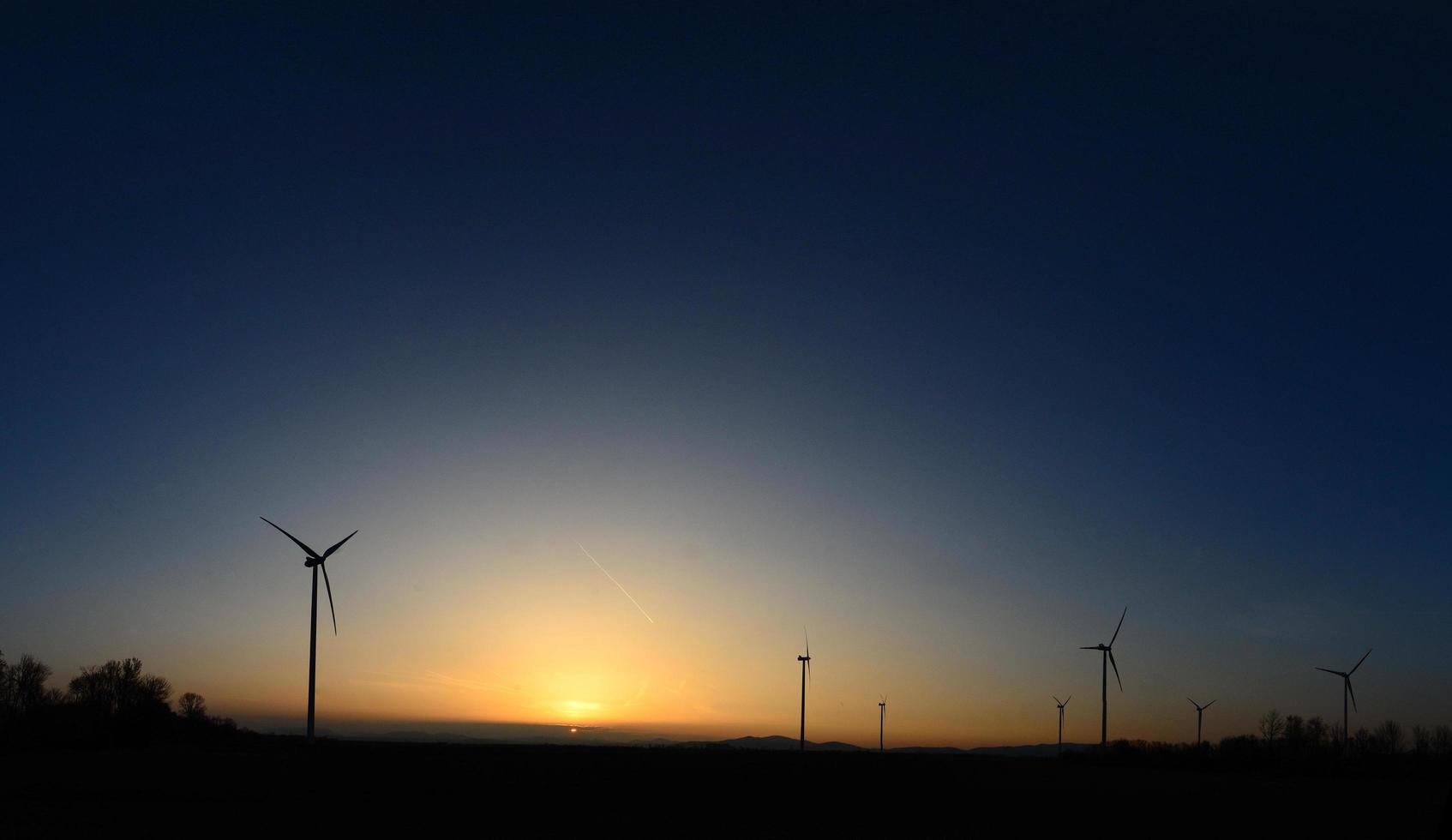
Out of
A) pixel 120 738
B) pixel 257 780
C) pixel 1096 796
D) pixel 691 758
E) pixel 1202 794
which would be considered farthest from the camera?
pixel 120 738

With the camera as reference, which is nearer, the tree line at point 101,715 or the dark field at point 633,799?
the dark field at point 633,799

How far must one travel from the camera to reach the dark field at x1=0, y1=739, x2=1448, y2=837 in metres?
40.4

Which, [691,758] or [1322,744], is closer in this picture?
[691,758]

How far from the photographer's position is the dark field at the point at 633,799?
4044 cm

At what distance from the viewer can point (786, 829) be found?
4134 centimetres

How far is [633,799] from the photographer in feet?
166

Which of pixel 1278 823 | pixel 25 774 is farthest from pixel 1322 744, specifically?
pixel 25 774

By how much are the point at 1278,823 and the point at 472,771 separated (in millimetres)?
42906

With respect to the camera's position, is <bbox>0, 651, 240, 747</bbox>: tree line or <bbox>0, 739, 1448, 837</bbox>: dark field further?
<bbox>0, 651, 240, 747</bbox>: tree line

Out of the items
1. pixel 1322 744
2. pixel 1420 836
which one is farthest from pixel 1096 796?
pixel 1322 744

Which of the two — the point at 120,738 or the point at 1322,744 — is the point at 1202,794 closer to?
the point at 1322,744

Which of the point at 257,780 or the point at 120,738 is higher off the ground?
the point at 257,780

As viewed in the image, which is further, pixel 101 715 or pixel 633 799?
pixel 101 715

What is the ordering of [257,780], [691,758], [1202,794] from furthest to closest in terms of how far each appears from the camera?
[691,758] → [1202,794] → [257,780]
